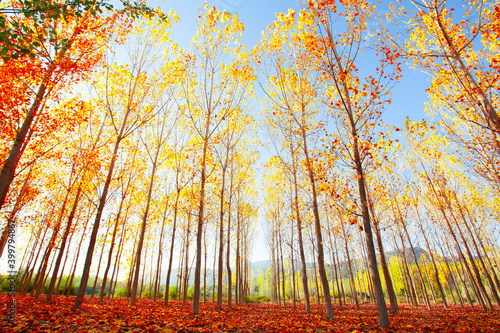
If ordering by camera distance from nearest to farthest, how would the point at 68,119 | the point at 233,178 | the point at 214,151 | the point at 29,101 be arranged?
the point at 29,101
the point at 68,119
the point at 214,151
the point at 233,178

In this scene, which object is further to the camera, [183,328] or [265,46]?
[265,46]

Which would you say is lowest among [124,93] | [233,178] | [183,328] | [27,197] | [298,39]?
[183,328]

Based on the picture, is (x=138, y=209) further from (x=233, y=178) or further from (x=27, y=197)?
(x=233, y=178)

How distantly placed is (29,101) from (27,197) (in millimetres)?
8776

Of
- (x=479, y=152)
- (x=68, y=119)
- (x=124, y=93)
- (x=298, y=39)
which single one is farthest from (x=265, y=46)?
(x=479, y=152)

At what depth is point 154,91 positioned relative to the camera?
9.35m

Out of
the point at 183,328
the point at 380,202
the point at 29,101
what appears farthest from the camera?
the point at 380,202

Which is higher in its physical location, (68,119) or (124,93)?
(124,93)

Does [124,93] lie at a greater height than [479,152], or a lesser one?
greater

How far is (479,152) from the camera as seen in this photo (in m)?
9.22

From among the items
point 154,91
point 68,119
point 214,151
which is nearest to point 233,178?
point 214,151

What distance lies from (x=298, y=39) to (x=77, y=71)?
838 centimetres

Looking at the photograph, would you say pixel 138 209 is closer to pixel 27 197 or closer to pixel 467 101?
pixel 27 197

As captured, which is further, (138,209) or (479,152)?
(138,209)
